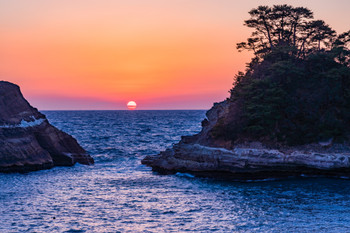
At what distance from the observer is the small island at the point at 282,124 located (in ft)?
97.2

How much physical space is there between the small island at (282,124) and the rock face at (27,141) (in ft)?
27.2

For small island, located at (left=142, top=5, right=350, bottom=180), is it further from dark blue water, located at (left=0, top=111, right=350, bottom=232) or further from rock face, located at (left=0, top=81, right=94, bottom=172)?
rock face, located at (left=0, top=81, right=94, bottom=172)

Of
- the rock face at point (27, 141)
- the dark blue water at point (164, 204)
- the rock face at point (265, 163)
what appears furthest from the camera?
the rock face at point (27, 141)

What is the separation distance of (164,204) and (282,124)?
58.1 feet

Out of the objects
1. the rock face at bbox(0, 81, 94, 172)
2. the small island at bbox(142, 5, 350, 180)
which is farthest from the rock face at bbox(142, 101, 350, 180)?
the rock face at bbox(0, 81, 94, 172)

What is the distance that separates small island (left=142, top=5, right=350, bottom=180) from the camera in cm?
2962

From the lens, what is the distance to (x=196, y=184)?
2800 centimetres

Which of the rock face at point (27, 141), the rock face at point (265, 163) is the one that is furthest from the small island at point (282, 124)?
the rock face at point (27, 141)

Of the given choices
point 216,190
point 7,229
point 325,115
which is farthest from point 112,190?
point 325,115

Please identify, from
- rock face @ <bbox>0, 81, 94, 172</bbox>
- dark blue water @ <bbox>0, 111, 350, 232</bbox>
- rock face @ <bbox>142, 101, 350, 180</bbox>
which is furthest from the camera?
rock face @ <bbox>0, 81, 94, 172</bbox>

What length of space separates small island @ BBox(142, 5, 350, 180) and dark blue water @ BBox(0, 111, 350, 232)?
150 cm

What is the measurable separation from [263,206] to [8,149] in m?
23.1

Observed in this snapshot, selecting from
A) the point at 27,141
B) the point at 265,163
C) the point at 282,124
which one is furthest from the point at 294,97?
the point at 27,141

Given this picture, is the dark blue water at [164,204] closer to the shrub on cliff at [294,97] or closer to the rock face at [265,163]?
the rock face at [265,163]
